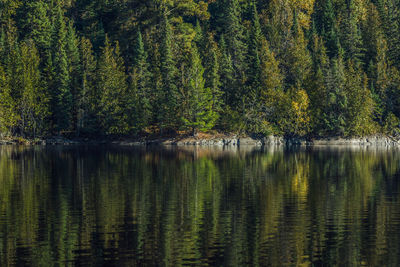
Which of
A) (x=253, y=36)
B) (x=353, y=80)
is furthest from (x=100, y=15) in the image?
(x=353, y=80)

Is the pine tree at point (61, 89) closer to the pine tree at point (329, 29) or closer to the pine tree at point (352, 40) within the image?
the pine tree at point (329, 29)

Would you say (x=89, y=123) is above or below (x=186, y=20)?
below

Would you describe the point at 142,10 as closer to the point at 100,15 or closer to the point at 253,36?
the point at 100,15

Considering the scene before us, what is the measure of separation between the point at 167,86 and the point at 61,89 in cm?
2016

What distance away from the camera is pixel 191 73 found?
11488 centimetres

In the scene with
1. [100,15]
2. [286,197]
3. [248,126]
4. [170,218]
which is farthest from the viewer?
[100,15]

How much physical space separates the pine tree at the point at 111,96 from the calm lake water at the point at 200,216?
171ft

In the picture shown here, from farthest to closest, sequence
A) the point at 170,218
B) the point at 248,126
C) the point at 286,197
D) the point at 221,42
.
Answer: the point at 221,42 → the point at 248,126 → the point at 286,197 → the point at 170,218

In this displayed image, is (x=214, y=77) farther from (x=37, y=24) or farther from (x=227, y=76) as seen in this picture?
(x=37, y=24)

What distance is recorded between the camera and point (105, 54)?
119m

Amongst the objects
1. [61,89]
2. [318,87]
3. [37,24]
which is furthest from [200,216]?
[37,24]

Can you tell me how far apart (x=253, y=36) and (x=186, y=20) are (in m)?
45.8

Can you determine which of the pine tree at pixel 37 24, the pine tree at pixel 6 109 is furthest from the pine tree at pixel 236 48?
the pine tree at pixel 6 109

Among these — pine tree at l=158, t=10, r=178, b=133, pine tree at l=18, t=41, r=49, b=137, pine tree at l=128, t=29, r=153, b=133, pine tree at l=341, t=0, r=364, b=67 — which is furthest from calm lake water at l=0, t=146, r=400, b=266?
pine tree at l=341, t=0, r=364, b=67
